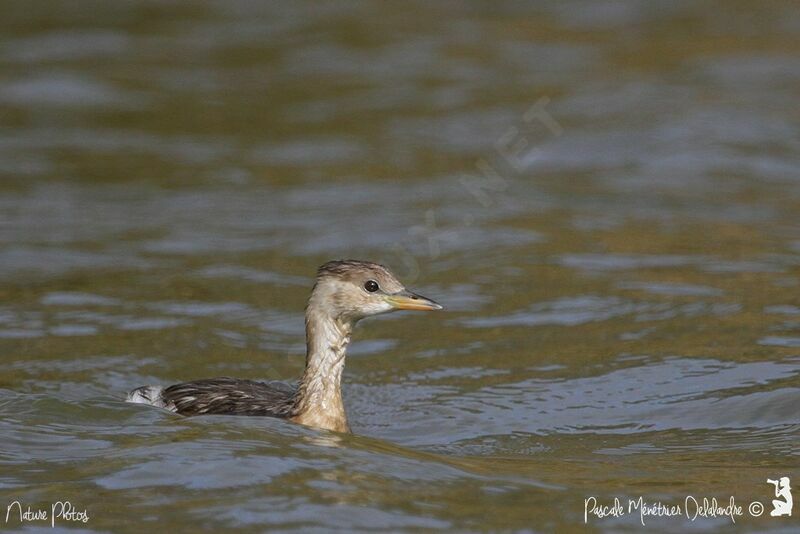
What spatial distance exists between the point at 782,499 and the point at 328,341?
120 inches

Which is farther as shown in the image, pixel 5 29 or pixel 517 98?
pixel 5 29

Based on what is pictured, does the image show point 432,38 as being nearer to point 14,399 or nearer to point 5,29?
point 5,29

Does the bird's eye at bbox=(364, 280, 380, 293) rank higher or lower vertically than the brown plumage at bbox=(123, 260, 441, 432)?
higher

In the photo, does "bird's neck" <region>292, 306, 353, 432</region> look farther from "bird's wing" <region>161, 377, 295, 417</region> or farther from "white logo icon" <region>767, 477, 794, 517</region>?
"white logo icon" <region>767, 477, 794, 517</region>

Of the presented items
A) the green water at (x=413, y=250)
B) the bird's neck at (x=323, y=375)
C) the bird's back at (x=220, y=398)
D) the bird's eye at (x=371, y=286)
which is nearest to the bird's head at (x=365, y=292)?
the bird's eye at (x=371, y=286)

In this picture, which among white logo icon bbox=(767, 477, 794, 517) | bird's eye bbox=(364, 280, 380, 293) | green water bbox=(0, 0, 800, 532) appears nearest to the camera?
white logo icon bbox=(767, 477, 794, 517)

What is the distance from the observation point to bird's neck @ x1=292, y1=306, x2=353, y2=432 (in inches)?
372

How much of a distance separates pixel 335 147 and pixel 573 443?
902 cm

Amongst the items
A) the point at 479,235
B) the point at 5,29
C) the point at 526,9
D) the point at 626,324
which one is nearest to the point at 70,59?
the point at 5,29

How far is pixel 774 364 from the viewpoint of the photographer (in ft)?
35.3

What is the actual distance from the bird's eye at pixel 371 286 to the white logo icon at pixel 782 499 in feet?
8.64

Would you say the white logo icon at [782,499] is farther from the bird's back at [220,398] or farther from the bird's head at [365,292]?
the bird's back at [220,398]

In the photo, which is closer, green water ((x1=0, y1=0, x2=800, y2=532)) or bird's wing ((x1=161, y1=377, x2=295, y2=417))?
green water ((x1=0, y1=0, x2=800, y2=532))

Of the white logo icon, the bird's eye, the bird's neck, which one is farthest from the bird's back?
the white logo icon
